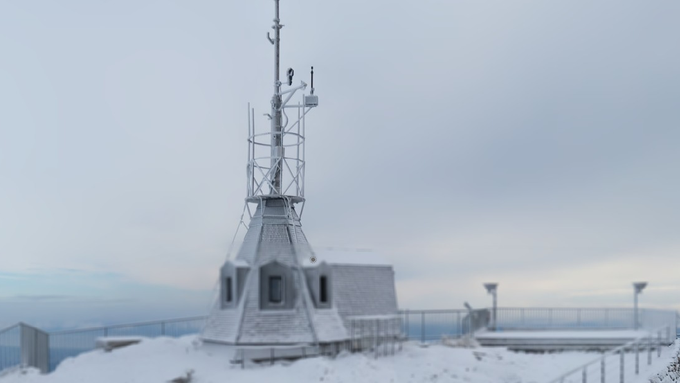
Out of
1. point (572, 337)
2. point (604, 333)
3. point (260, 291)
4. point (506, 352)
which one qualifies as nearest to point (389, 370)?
point (260, 291)

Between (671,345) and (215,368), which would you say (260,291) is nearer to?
(215,368)

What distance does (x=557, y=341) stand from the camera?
78.2ft

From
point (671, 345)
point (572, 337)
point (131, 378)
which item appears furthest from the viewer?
point (572, 337)

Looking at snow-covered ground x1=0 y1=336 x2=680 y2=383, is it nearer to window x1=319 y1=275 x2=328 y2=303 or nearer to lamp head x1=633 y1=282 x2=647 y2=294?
window x1=319 y1=275 x2=328 y2=303

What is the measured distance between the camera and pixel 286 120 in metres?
22.1

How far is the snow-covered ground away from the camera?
16.4 m

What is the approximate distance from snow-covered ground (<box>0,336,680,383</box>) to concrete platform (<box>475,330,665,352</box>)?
9.36ft

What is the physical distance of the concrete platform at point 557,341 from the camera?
23641mm

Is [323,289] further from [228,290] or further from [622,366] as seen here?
[622,366]

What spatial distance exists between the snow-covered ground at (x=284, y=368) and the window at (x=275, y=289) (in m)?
1.91

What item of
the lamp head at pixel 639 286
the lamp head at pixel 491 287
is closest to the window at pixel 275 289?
the lamp head at pixel 491 287

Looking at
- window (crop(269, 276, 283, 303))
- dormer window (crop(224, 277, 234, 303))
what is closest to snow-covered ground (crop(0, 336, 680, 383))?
dormer window (crop(224, 277, 234, 303))

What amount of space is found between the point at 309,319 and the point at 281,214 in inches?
172

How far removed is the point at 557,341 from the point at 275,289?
495 inches
